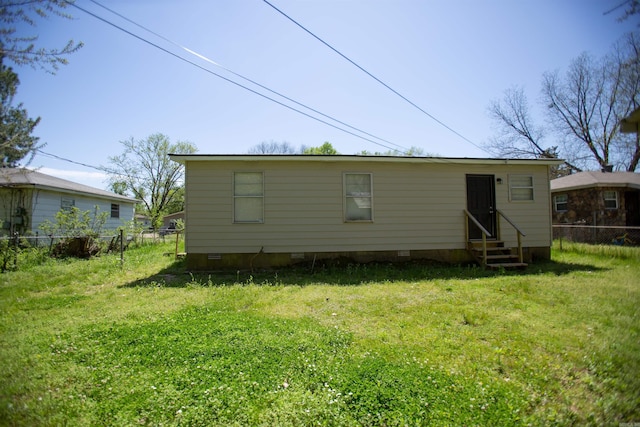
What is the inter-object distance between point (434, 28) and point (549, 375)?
11.6 ft

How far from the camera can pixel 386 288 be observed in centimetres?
562

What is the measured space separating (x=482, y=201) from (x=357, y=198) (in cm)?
373

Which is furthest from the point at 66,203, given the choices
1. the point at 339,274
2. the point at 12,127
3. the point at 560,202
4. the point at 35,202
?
the point at 560,202

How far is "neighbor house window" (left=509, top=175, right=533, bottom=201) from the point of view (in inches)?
336

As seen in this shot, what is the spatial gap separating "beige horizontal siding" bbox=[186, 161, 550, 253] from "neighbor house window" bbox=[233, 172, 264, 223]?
0.49ft

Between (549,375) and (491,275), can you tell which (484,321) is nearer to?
(549,375)

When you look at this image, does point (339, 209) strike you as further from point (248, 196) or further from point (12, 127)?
point (12, 127)

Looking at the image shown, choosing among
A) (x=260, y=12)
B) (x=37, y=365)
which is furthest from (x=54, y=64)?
(x=260, y=12)

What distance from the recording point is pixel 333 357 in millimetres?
2811

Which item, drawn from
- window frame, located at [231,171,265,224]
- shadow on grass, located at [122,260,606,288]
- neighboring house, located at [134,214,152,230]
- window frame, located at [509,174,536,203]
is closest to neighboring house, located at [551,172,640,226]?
window frame, located at [509,174,536,203]

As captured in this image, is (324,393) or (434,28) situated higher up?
(434,28)

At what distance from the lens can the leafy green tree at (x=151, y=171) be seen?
30.4 meters

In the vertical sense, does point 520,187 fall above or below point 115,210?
above

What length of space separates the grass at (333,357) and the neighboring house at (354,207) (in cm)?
269
